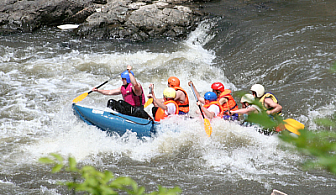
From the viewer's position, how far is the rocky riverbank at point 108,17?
1123 centimetres

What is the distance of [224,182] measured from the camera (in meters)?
4.24

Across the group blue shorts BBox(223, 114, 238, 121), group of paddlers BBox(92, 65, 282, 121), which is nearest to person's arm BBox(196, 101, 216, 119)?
group of paddlers BBox(92, 65, 282, 121)

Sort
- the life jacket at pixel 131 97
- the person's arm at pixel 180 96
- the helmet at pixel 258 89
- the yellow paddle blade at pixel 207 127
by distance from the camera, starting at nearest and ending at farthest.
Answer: the yellow paddle blade at pixel 207 127, the helmet at pixel 258 89, the person's arm at pixel 180 96, the life jacket at pixel 131 97

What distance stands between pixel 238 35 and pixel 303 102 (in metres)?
4.19

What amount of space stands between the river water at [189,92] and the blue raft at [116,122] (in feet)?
0.47

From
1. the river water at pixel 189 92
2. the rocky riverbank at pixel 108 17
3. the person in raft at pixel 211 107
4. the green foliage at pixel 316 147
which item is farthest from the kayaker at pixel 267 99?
the rocky riverbank at pixel 108 17

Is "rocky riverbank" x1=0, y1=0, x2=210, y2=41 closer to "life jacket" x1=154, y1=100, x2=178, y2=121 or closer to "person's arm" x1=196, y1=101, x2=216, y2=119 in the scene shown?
"life jacket" x1=154, y1=100, x2=178, y2=121

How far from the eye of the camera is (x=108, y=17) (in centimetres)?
1161

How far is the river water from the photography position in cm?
437

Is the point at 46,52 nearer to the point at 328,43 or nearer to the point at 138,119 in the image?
the point at 138,119

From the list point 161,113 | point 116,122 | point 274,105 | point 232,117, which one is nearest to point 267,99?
point 274,105

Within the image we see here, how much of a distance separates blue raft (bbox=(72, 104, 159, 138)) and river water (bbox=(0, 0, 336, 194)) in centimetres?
14

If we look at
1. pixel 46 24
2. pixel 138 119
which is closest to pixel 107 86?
pixel 138 119

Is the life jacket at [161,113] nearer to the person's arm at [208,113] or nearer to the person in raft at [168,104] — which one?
the person in raft at [168,104]
